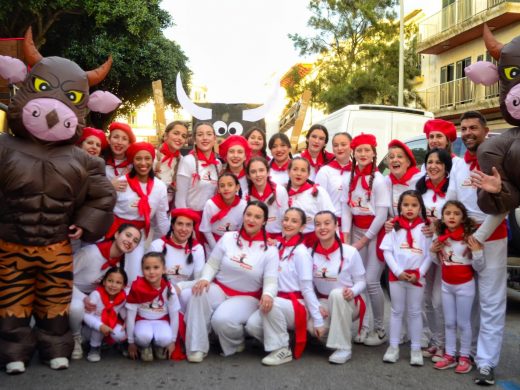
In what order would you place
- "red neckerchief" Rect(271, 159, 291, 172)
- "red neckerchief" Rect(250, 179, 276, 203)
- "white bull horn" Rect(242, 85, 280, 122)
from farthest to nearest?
"white bull horn" Rect(242, 85, 280, 122) < "red neckerchief" Rect(271, 159, 291, 172) < "red neckerchief" Rect(250, 179, 276, 203)

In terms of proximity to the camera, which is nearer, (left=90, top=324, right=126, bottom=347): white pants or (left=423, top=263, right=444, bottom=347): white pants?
(left=90, top=324, right=126, bottom=347): white pants

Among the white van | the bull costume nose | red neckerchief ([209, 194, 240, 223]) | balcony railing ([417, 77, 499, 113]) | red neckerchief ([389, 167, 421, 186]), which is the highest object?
balcony railing ([417, 77, 499, 113])

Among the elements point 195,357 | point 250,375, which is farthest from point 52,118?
point 250,375

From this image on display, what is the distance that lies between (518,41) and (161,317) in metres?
3.55

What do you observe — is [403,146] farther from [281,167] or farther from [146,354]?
[146,354]

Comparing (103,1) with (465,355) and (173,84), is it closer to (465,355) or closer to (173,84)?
(173,84)

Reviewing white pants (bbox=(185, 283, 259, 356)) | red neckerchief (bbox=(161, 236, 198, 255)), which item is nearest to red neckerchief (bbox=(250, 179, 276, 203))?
red neckerchief (bbox=(161, 236, 198, 255))

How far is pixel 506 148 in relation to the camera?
4605 mm

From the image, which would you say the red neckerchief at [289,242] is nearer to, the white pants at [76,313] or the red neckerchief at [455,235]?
the red neckerchief at [455,235]

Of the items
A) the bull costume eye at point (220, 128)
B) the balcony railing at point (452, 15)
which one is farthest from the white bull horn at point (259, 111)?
the balcony railing at point (452, 15)

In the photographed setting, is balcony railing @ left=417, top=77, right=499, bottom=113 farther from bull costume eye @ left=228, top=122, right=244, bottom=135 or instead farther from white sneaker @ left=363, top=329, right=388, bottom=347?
white sneaker @ left=363, top=329, right=388, bottom=347

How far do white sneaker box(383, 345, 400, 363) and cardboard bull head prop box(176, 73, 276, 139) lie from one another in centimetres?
384

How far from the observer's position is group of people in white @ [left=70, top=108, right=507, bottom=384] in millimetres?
5164

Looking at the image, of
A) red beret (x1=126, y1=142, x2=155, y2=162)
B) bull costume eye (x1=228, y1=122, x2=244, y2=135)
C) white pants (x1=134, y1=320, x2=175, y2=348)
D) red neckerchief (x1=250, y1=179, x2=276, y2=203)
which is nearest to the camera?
white pants (x1=134, y1=320, x2=175, y2=348)
